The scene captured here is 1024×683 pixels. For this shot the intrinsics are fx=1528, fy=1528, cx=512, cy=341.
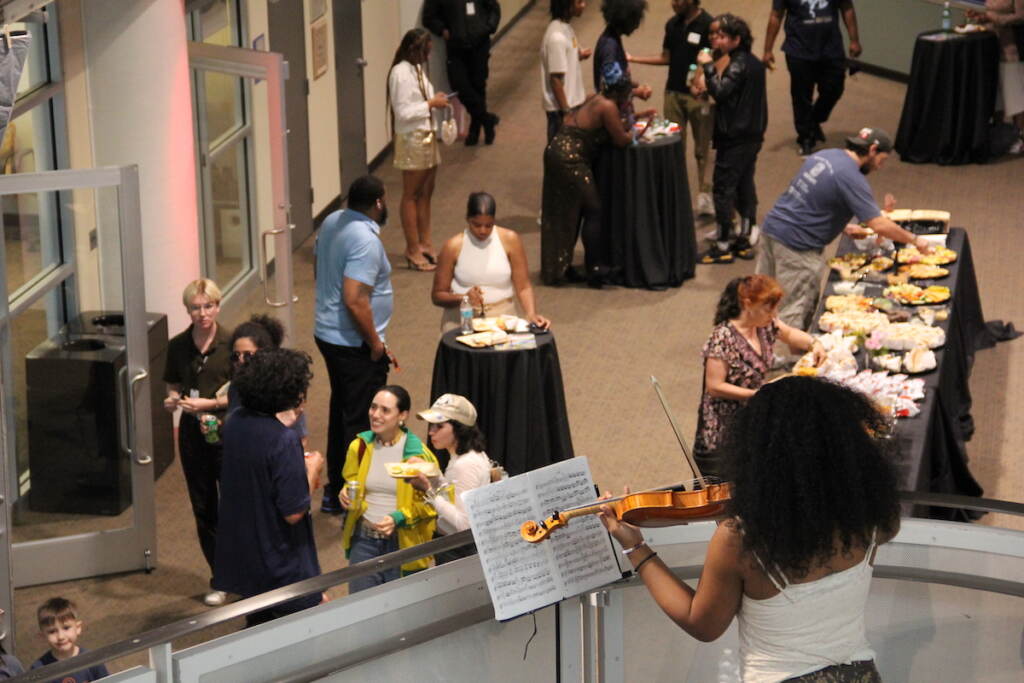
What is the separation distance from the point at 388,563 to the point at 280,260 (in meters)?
4.24

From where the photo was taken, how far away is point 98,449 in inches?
252

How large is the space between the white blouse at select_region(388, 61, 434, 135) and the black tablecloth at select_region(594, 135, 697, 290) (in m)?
1.15

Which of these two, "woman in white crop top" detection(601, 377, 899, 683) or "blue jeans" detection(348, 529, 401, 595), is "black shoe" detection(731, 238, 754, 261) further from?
"woman in white crop top" detection(601, 377, 899, 683)

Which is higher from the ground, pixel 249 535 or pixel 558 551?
pixel 558 551

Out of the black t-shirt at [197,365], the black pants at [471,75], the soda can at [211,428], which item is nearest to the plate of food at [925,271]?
the black t-shirt at [197,365]

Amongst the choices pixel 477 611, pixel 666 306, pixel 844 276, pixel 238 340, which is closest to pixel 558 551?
pixel 477 611

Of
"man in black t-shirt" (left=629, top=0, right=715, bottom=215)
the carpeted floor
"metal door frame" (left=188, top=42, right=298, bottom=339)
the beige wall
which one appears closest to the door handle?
the carpeted floor

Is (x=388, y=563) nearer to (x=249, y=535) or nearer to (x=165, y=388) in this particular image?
(x=249, y=535)

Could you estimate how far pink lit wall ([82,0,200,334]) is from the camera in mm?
7023

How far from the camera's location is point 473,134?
12938mm

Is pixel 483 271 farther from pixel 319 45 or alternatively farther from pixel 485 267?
pixel 319 45

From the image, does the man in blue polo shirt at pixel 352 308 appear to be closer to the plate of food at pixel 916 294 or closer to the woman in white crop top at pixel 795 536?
the plate of food at pixel 916 294

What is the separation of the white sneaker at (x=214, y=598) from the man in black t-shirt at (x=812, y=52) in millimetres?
7107

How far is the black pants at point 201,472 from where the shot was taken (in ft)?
20.0
